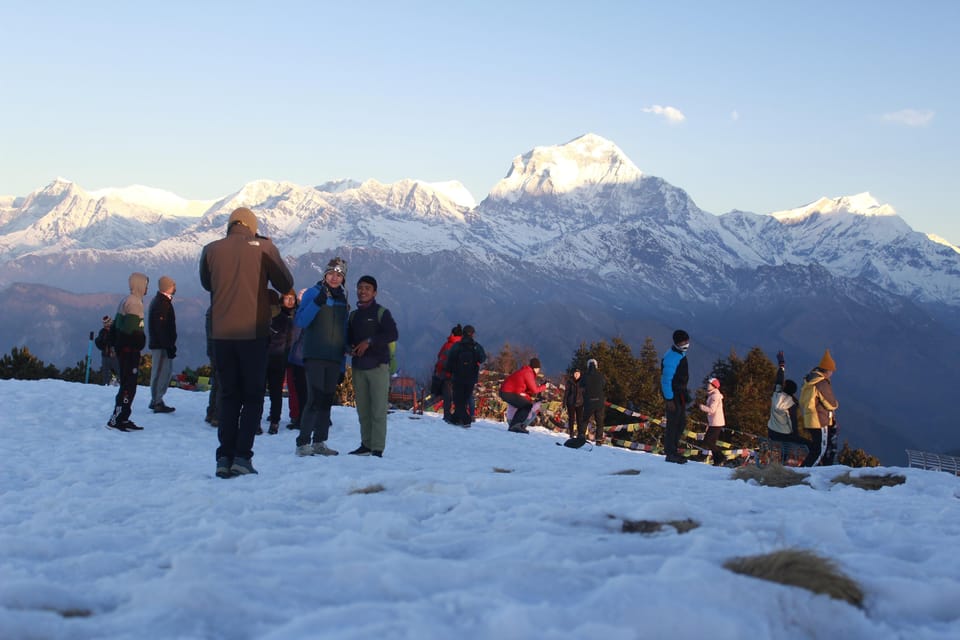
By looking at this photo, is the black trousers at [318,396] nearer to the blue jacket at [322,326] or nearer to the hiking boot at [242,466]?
the blue jacket at [322,326]

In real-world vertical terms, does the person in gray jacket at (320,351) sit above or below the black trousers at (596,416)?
above

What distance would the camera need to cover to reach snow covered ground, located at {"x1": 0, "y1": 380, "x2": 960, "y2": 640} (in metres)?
3.07

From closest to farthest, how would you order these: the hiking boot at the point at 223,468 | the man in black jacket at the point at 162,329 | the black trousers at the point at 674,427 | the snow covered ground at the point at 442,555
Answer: the snow covered ground at the point at 442,555 < the hiking boot at the point at 223,468 < the man in black jacket at the point at 162,329 < the black trousers at the point at 674,427

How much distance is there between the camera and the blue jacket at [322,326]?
9438 mm

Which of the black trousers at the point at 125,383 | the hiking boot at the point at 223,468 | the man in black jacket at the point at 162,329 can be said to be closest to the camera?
the hiking boot at the point at 223,468

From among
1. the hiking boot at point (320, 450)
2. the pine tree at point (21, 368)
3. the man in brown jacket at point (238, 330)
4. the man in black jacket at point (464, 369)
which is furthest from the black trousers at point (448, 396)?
the pine tree at point (21, 368)

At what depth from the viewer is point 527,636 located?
2873 mm

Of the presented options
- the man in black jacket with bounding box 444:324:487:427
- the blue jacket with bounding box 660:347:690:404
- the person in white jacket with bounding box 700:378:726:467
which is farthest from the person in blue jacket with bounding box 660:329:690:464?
the man in black jacket with bounding box 444:324:487:427

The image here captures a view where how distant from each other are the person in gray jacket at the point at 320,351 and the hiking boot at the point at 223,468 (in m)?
2.13

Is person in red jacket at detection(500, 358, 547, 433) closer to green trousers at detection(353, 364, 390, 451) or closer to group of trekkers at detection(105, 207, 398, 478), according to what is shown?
group of trekkers at detection(105, 207, 398, 478)

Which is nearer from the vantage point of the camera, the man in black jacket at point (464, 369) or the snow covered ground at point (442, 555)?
the snow covered ground at point (442, 555)

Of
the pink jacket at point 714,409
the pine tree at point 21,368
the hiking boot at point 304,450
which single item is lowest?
the pine tree at point 21,368

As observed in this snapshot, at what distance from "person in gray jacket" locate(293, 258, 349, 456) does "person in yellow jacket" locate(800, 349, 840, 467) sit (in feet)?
25.8

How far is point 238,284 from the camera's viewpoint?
286 inches
